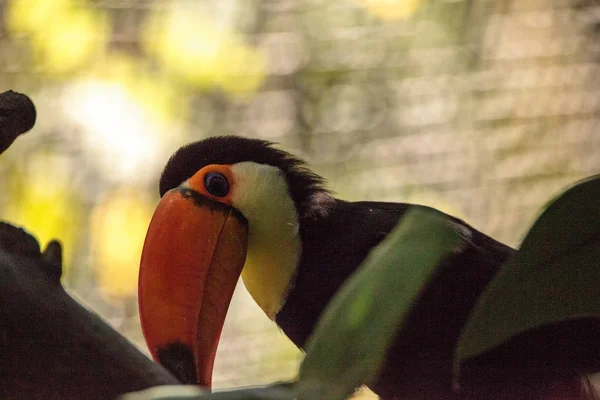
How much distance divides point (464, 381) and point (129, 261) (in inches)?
57.2

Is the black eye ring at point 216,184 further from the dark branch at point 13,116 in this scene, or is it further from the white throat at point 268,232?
the dark branch at point 13,116

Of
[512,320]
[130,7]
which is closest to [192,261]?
[512,320]

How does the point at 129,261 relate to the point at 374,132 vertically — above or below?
below

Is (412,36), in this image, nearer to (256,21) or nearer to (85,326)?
(256,21)

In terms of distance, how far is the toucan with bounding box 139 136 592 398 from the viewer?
1093 mm

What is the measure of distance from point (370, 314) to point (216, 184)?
858 mm

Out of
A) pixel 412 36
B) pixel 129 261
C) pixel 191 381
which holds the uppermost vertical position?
pixel 412 36

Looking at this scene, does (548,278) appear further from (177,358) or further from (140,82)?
(140,82)

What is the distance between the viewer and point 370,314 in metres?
0.41

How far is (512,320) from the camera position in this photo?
452mm

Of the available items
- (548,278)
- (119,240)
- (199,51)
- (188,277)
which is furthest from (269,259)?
(199,51)

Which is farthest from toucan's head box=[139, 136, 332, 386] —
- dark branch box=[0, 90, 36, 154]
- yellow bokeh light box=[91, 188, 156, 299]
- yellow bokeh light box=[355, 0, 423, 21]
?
yellow bokeh light box=[355, 0, 423, 21]

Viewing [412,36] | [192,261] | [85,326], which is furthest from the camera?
[412,36]

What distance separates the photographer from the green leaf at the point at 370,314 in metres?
0.39
